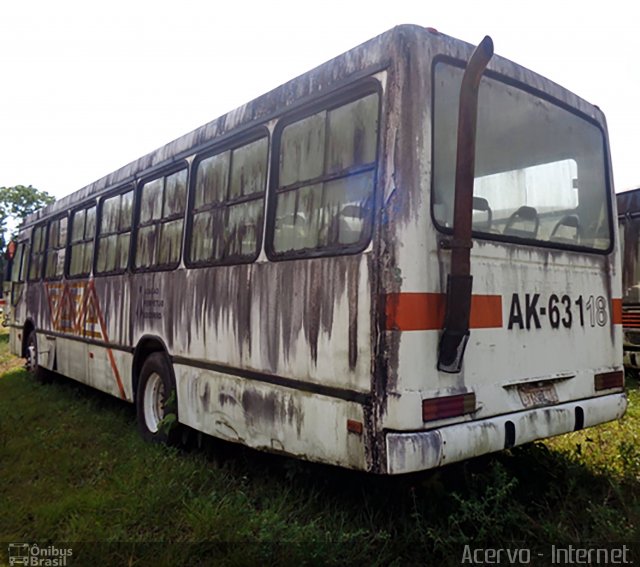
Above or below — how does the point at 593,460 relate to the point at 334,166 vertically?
below

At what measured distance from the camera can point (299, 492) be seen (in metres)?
3.79

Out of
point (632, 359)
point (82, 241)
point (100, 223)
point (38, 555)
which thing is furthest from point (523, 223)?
point (82, 241)

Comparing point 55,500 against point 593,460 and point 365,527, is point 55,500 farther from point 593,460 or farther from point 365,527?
point 593,460

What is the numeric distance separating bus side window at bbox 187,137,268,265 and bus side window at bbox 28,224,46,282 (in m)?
5.51

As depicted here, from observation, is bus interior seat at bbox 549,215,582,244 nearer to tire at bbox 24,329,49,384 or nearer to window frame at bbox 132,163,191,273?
window frame at bbox 132,163,191,273

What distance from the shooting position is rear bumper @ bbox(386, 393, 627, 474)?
2805mm

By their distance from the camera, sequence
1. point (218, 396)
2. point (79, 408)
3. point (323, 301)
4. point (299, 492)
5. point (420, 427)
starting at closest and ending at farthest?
point (420, 427), point (323, 301), point (299, 492), point (218, 396), point (79, 408)

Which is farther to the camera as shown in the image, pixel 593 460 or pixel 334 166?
pixel 593 460

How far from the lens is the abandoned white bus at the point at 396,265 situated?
9.66ft

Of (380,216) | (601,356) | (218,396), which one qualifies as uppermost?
(380,216)

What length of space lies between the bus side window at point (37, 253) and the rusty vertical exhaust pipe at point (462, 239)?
7.95 metres

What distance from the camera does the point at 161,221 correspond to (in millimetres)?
5332

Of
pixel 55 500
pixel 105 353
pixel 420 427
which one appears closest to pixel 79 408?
pixel 105 353

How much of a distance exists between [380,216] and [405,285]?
391mm
